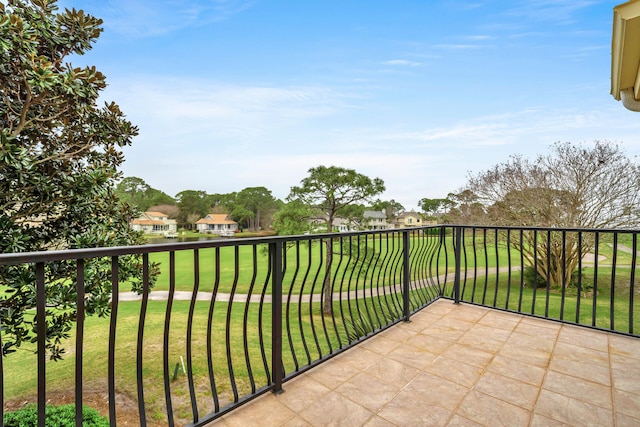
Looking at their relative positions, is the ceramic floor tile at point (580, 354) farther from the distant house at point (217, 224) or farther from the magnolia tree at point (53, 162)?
the distant house at point (217, 224)

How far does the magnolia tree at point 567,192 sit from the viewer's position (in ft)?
30.9

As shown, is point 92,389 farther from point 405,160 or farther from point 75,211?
point 405,160

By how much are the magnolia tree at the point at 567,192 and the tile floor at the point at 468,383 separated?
7762 mm

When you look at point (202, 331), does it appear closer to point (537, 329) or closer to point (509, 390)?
point (537, 329)

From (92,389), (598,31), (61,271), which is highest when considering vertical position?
(598,31)

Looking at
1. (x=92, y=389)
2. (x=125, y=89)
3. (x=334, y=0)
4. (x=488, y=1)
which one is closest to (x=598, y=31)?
(x=488, y=1)

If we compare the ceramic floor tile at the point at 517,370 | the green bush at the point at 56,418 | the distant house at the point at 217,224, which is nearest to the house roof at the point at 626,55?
the ceramic floor tile at the point at 517,370

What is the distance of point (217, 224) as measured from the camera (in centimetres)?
3769

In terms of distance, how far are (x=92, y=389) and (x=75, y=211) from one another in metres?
3.90

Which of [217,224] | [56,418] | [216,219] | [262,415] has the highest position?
[262,415]

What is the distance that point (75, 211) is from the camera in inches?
119

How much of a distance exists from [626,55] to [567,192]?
411 inches

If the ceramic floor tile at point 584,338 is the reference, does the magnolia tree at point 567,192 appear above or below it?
above

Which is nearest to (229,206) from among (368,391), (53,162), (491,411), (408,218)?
(408,218)
